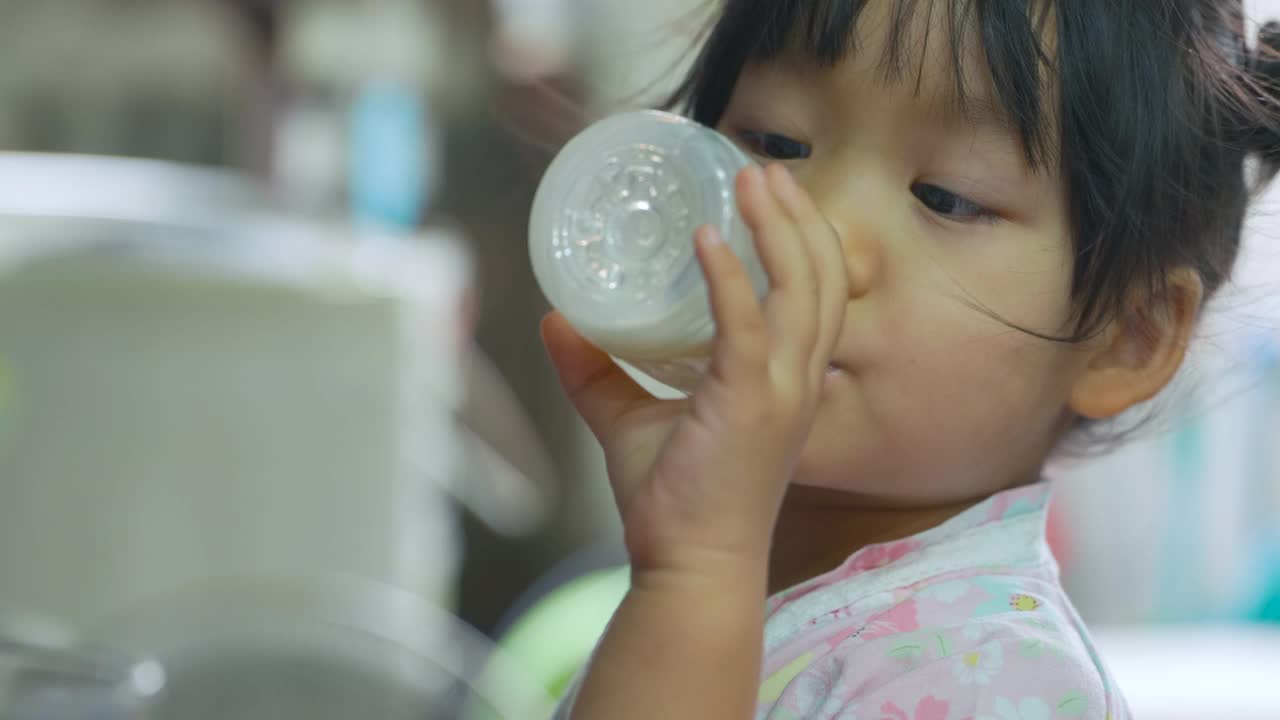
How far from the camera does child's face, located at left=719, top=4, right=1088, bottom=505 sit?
64 cm

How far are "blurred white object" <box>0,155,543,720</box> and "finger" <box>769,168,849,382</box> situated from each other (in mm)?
1213

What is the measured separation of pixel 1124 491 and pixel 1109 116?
154 centimetres

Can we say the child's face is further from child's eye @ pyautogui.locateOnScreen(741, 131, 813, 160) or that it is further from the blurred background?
the blurred background

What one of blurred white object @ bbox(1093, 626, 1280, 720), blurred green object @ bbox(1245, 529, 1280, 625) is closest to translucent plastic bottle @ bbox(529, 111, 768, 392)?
blurred white object @ bbox(1093, 626, 1280, 720)

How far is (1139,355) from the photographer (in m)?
0.75

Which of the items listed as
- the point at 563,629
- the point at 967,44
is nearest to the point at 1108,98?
the point at 967,44

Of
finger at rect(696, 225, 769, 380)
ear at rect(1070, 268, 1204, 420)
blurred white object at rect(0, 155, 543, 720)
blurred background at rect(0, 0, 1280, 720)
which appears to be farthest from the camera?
blurred white object at rect(0, 155, 543, 720)

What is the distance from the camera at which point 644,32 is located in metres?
2.23

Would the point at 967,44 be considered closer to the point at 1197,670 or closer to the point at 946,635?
the point at 946,635

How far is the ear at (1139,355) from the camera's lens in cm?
73

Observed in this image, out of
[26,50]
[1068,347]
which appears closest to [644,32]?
[26,50]

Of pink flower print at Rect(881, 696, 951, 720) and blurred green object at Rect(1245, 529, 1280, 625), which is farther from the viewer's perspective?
blurred green object at Rect(1245, 529, 1280, 625)

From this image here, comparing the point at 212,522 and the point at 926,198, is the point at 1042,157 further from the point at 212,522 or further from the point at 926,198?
the point at 212,522

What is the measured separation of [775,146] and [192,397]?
4.42 feet
